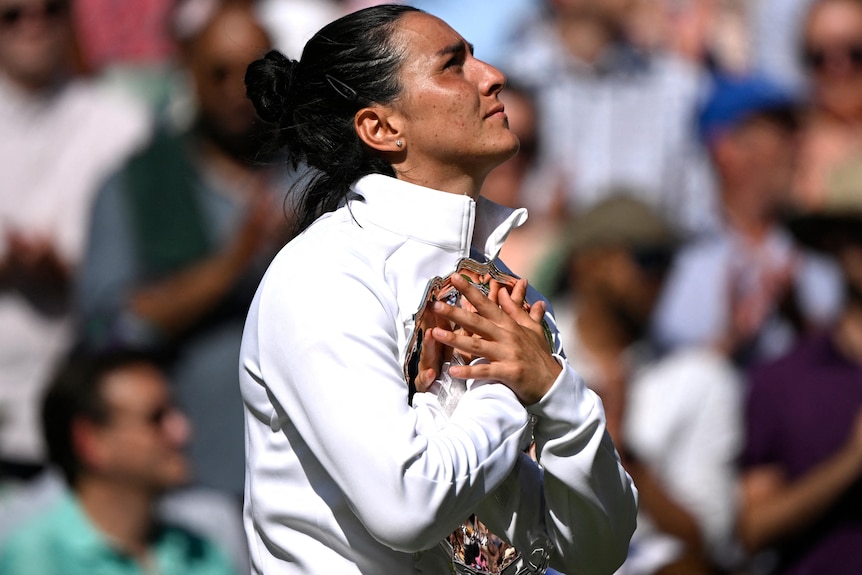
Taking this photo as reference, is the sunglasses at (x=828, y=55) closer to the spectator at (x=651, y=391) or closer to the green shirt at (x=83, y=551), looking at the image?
the spectator at (x=651, y=391)

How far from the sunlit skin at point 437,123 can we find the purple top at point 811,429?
2.94m

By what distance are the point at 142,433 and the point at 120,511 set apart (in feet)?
1.03

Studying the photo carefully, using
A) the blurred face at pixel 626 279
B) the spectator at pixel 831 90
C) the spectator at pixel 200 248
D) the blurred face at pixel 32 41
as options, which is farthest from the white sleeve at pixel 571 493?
the blurred face at pixel 32 41

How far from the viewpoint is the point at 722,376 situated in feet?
17.7

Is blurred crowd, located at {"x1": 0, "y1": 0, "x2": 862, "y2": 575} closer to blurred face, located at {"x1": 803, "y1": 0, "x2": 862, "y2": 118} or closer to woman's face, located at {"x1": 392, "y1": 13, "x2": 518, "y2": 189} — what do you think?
blurred face, located at {"x1": 803, "y1": 0, "x2": 862, "y2": 118}

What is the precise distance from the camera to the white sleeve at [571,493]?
2.14 metres

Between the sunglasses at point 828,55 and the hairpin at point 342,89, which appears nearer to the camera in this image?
the hairpin at point 342,89

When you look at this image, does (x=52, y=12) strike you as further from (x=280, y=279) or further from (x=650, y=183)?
(x=280, y=279)

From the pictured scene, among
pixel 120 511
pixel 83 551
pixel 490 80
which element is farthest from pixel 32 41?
pixel 490 80

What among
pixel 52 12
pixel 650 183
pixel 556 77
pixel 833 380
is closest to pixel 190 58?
pixel 52 12

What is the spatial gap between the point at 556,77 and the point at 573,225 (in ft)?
2.39

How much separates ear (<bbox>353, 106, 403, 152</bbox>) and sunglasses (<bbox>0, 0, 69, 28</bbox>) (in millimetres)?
3943

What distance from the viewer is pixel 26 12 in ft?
19.3

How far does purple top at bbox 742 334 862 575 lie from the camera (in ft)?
15.9
